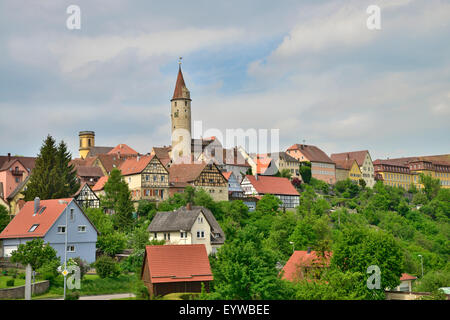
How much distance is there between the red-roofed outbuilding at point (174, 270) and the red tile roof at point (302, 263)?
938cm

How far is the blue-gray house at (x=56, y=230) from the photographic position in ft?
170

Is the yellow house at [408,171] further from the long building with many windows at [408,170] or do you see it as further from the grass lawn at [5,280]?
the grass lawn at [5,280]

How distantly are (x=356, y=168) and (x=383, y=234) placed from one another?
85787 millimetres

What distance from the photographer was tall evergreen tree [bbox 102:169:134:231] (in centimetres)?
7025

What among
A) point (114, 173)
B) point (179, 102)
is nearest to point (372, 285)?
point (114, 173)

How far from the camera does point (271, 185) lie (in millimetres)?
100188

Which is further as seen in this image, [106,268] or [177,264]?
[106,268]

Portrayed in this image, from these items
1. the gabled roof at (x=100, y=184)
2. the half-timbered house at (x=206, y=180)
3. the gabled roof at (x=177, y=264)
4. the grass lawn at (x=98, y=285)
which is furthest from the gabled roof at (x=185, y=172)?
the gabled roof at (x=177, y=264)

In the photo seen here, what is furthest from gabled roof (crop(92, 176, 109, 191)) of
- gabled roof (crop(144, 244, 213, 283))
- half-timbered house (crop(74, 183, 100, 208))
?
gabled roof (crop(144, 244, 213, 283))

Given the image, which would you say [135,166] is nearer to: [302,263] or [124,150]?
[302,263]

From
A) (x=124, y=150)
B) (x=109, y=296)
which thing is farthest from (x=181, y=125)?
(x=109, y=296)

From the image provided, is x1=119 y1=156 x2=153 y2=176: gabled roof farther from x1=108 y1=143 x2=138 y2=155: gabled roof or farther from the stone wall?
the stone wall

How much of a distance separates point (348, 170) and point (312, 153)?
9934 mm
